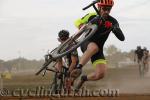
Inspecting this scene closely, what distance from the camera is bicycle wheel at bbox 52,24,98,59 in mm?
11352

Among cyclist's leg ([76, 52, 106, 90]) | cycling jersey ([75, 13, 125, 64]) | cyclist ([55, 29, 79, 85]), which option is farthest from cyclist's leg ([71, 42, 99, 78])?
cyclist ([55, 29, 79, 85])

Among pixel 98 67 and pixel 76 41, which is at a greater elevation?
pixel 76 41

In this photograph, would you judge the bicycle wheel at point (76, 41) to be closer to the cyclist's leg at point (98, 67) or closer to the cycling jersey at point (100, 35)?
the cycling jersey at point (100, 35)

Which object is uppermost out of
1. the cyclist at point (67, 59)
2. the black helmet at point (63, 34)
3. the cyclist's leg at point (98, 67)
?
the black helmet at point (63, 34)

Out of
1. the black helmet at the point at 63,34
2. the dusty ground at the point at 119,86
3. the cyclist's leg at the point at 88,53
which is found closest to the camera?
the cyclist's leg at the point at 88,53

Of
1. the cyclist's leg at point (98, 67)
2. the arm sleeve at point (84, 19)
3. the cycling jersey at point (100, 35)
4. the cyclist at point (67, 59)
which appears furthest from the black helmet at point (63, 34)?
the cyclist's leg at point (98, 67)

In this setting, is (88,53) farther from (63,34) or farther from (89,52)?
(63,34)

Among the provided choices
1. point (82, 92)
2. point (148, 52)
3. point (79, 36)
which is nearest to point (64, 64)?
point (82, 92)

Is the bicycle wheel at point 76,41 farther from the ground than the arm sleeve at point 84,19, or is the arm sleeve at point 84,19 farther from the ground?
the arm sleeve at point 84,19

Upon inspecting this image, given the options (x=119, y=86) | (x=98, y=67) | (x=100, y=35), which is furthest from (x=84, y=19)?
(x=119, y=86)

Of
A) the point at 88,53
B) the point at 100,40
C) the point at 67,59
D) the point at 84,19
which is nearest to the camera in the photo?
the point at 88,53

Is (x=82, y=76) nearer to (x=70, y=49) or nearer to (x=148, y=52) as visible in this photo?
(x=70, y=49)

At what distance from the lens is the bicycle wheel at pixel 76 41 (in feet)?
37.2

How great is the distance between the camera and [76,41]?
11.7m
